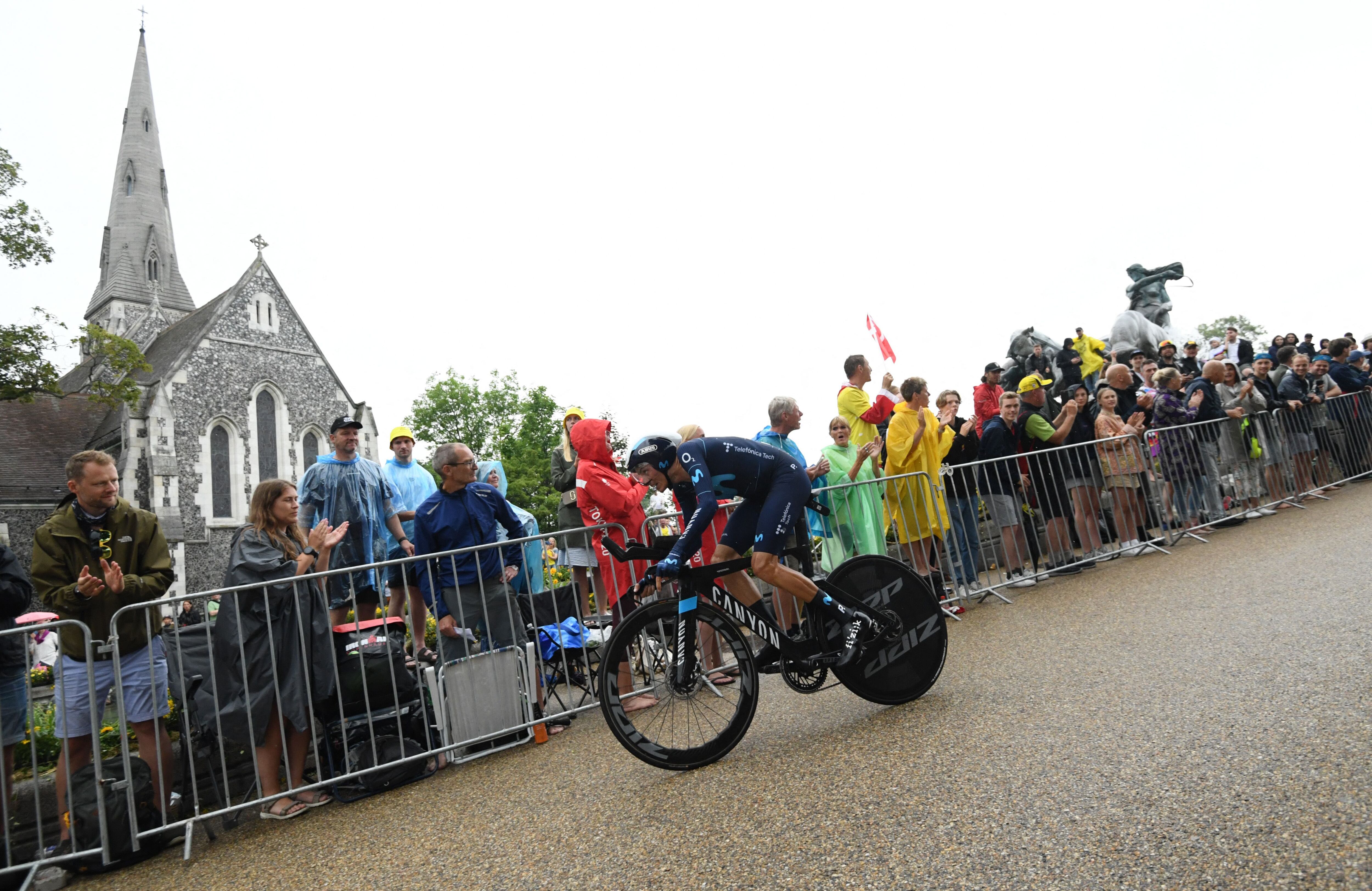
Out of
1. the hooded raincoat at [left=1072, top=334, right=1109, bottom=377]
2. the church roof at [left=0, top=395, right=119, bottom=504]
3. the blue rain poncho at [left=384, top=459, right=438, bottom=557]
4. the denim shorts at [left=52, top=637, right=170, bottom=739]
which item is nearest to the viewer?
the denim shorts at [left=52, top=637, right=170, bottom=739]

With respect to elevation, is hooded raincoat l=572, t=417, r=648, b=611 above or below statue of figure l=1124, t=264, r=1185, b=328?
below

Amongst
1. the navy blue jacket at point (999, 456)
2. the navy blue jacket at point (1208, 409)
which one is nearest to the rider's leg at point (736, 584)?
the navy blue jacket at point (999, 456)

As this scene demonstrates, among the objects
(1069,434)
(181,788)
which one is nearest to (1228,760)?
(181,788)

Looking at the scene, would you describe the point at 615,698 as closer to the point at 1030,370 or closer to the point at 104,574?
the point at 104,574

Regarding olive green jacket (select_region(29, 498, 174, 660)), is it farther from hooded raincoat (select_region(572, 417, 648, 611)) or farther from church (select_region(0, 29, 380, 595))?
church (select_region(0, 29, 380, 595))

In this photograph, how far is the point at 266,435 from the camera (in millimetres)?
34906

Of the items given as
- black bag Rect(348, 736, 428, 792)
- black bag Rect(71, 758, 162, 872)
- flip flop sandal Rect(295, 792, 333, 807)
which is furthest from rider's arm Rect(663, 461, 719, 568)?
black bag Rect(71, 758, 162, 872)

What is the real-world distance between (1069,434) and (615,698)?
681 cm

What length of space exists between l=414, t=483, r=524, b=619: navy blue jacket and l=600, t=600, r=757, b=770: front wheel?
Answer: 167 centimetres

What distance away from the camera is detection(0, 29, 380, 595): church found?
101 ft

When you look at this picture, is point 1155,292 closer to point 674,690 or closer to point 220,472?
point 674,690

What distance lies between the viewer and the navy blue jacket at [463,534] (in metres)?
5.39

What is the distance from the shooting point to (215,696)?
4312 mm

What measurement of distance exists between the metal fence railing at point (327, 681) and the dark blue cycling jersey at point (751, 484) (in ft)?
2.47
